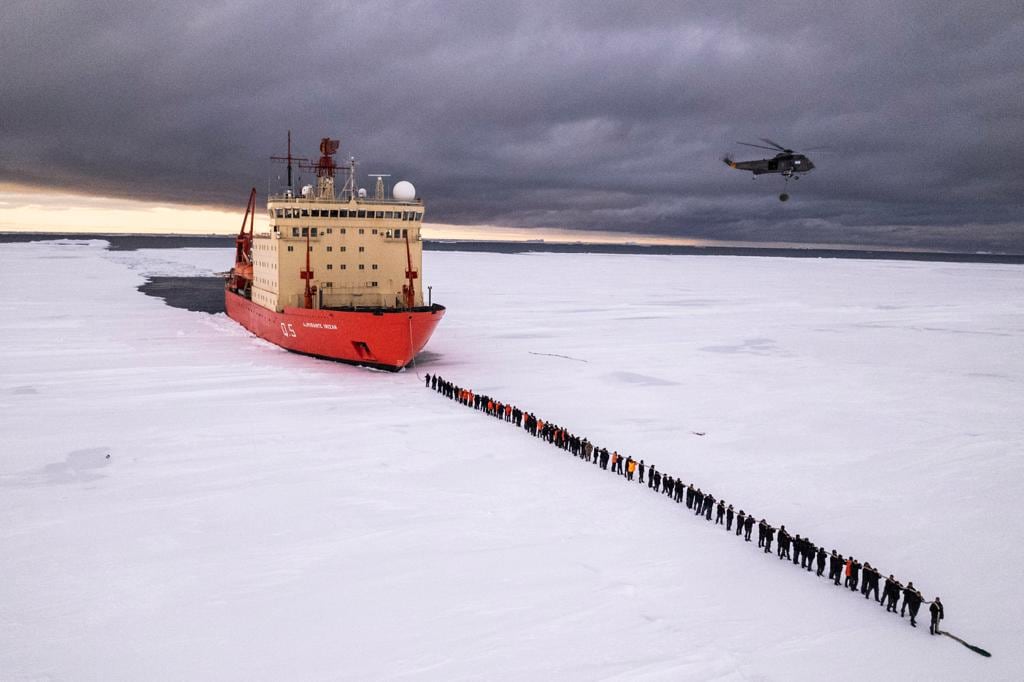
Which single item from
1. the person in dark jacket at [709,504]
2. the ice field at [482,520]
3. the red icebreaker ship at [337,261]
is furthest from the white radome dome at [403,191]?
the person in dark jacket at [709,504]

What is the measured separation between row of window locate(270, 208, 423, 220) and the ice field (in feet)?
25.0

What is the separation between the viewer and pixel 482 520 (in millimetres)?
14117

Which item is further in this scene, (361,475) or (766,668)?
(361,475)

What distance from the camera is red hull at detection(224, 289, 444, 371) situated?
29.0 metres

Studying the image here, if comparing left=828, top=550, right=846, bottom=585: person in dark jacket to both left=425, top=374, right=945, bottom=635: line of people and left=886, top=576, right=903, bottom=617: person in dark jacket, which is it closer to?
left=425, top=374, right=945, bottom=635: line of people

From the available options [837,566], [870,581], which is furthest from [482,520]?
[870,581]

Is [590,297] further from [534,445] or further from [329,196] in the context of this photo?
[534,445]

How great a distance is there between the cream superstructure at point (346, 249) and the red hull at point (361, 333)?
1.54 meters

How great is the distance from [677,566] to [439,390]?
1555 centimetres

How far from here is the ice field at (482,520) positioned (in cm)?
965

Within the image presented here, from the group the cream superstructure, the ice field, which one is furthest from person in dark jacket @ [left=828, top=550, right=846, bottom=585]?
the cream superstructure

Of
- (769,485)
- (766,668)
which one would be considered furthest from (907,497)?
(766,668)

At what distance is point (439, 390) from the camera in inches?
1041

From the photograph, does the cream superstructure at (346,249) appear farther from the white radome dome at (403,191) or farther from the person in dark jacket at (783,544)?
the person in dark jacket at (783,544)
